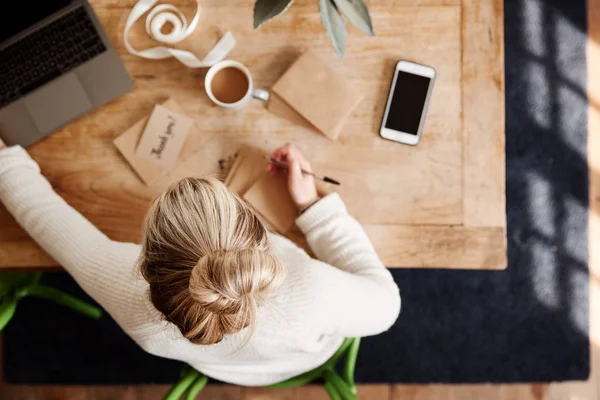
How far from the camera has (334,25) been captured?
904 millimetres

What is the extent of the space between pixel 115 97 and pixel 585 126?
151cm

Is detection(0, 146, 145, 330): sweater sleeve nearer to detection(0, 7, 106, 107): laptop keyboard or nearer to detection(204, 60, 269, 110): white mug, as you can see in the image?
detection(0, 7, 106, 107): laptop keyboard

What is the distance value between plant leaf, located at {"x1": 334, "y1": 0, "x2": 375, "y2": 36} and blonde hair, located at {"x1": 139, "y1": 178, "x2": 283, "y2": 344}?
371 millimetres

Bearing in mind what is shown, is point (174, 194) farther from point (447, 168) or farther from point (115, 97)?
point (447, 168)

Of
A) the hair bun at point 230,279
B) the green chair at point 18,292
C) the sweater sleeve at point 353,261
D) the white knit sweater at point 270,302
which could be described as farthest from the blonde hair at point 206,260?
the green chair at point 18,292

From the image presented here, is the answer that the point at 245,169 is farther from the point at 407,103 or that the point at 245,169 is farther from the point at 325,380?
the point at 325,380

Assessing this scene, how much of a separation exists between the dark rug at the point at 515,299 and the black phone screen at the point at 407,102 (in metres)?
0.77

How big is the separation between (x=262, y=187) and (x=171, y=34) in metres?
0.37

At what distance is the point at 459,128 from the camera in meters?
1.09

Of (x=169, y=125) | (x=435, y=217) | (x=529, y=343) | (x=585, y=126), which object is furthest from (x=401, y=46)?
(x=529, y=343)

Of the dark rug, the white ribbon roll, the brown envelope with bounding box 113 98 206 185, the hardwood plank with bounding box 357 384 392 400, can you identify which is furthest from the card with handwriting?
the hardwood plank with bounding box 357 384 392 400

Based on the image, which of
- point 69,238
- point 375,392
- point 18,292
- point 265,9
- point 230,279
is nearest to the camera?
point 230,279

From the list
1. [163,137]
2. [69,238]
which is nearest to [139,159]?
[163,137]

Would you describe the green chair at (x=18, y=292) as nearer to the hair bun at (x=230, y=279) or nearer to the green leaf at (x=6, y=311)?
the green leaf at (x=6, y=311)
